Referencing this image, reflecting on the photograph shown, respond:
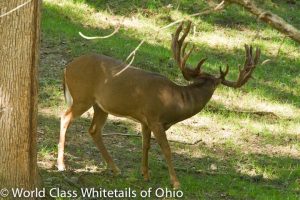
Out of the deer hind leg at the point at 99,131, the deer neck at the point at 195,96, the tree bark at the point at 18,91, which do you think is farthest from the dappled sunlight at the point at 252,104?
the tree bark at the point at 18,91

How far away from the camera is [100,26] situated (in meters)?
14.7

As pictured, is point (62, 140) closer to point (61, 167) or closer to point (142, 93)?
point (61, 167)

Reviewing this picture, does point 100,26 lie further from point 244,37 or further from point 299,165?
point 299,165

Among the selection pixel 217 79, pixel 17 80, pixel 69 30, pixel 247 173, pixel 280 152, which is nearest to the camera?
pixel 17 80

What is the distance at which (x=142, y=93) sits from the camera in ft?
27.0

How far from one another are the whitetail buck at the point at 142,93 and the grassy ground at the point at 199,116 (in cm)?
43

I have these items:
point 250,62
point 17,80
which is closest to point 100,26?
point 250,62

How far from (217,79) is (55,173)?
216 centimetres

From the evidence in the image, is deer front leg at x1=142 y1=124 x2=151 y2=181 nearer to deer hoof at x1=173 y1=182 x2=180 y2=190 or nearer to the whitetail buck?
the whitetail buck

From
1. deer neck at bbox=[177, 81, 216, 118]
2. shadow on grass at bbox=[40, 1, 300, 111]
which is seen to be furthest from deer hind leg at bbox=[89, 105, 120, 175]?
shadow on grass at bbox=[40, 1, 300, 111]

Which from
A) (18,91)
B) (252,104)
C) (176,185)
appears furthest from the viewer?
(252,104)

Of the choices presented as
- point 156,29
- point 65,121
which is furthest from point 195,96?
point 156,29

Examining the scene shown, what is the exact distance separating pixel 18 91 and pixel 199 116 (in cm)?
506

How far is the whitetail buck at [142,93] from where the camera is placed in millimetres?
8203
